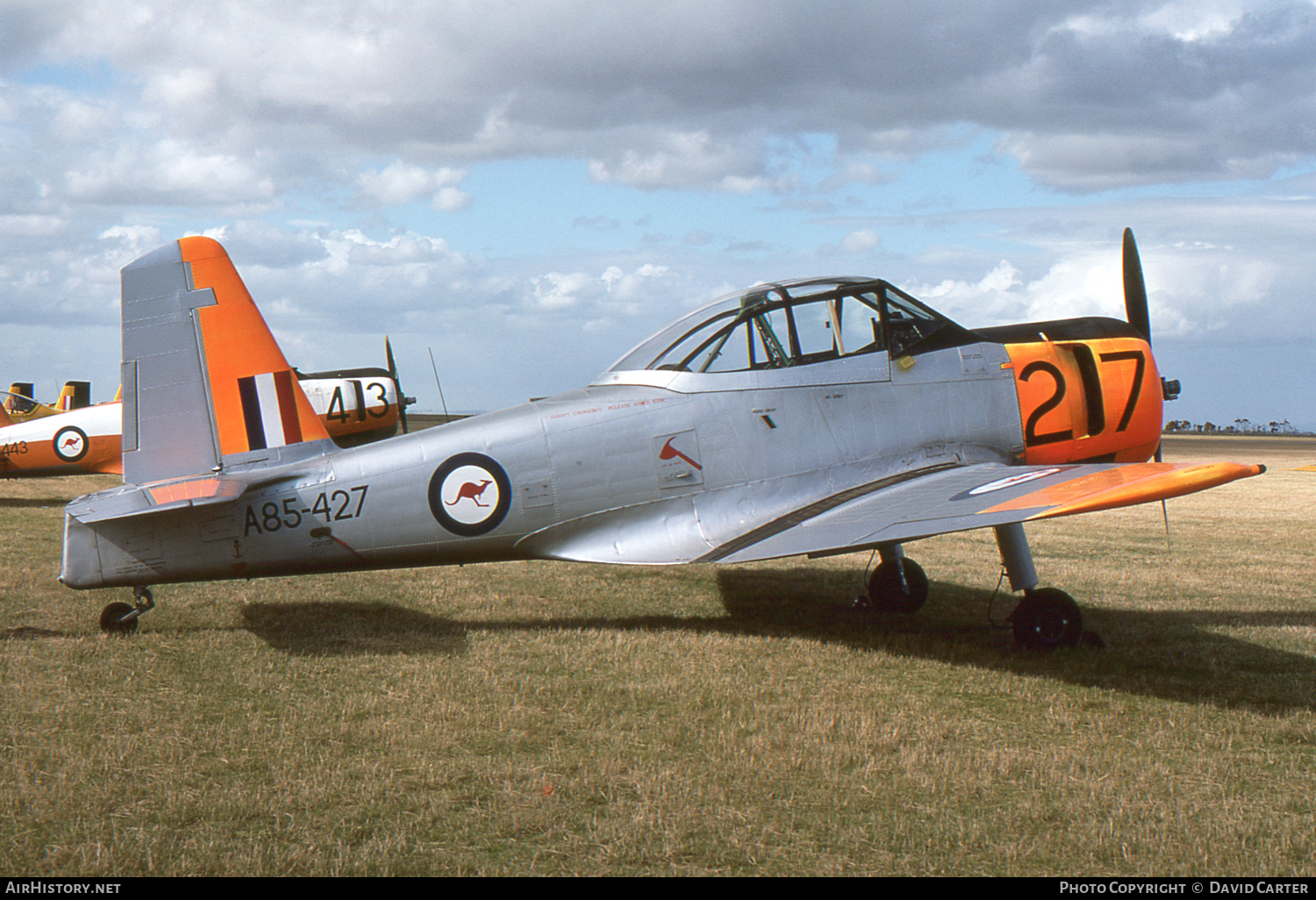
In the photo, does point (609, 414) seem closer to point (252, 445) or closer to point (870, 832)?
point (252, 445)

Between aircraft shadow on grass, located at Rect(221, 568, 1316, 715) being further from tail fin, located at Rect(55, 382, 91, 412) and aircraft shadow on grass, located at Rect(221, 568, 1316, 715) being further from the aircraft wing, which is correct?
tail fin, located at Rect(55, 382, 91, 412)

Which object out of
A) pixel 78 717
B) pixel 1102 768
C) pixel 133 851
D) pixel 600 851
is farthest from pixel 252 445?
pixel 1102 768

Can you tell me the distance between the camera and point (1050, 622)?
21.5ft

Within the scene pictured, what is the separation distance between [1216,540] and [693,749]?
34.6 feet

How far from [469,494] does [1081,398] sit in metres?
4.74

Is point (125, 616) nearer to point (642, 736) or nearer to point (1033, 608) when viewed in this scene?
point (642, 736)

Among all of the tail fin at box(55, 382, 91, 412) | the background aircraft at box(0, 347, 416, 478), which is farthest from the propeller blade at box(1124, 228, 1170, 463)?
the tail fin at box(55, 382, 91, 412)

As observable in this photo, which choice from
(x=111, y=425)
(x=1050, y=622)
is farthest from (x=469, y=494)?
(x=111, y=425)

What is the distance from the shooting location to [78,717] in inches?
194

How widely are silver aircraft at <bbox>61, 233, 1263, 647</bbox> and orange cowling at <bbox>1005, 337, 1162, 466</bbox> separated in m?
0.02

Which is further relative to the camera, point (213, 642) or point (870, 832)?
point (213, 642)

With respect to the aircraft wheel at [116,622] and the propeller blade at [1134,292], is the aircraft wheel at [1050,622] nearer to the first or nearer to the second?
the propeller blade at [1134,292]

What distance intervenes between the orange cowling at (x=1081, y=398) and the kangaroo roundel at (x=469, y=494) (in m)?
4.02

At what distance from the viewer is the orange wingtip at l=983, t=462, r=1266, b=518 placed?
16.2 ft
